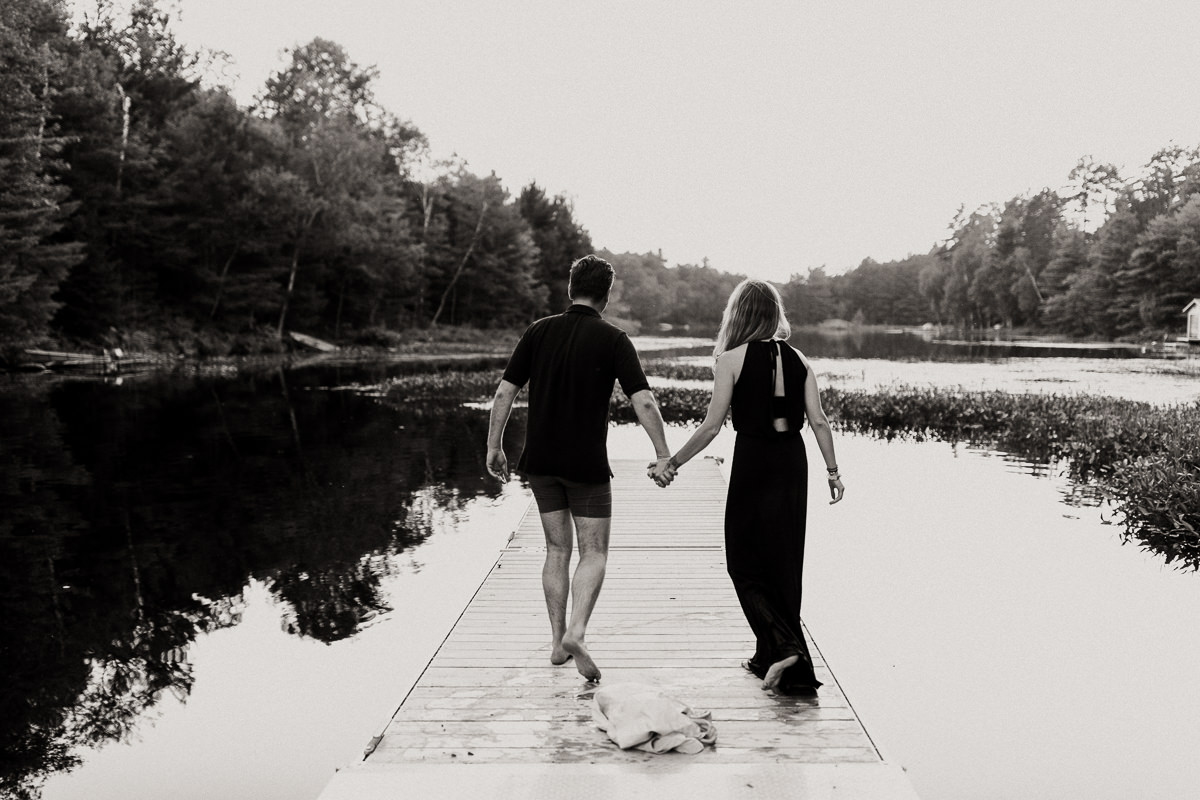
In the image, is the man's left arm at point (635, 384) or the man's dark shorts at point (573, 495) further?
the man's dark shorts at point (573, 495)

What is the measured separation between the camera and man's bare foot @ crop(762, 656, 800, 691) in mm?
4805

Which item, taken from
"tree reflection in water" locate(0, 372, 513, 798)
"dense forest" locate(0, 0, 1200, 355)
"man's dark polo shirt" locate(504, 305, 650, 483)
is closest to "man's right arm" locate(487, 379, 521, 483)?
"man's dark polo shirt" locate(504, 305, 650, 483)

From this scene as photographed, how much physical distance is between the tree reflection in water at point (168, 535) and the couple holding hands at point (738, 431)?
3.29 m

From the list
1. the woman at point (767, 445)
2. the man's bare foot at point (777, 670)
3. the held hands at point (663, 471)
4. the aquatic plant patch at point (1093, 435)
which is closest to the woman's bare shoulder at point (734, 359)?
the woman at point (767, 445)

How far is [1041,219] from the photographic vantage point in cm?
11150

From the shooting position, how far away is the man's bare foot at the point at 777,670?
15.8 ft

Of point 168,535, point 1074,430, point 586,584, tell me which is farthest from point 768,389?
point 1074,430

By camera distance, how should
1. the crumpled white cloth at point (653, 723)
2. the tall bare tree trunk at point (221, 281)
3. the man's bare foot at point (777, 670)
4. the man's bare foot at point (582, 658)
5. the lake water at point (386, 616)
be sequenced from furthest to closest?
1. the tall bare tree trunk at point (221, 281)
2. the lake water at point (386, 616)
3. the man's bare foot at point (582, 658)
4. the man's bare foot at point (777, 670)
5. the crumpled white cloth at point (653, 723)

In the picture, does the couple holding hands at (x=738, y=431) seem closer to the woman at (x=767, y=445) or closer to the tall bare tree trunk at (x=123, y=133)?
the woman at (x=767, y=445)

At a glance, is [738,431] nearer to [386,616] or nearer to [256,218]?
[386,616]

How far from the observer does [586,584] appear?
5.12 m

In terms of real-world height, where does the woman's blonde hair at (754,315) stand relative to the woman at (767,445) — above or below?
above

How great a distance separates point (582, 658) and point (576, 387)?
144 cm

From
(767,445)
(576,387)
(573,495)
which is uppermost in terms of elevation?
(576,387)
